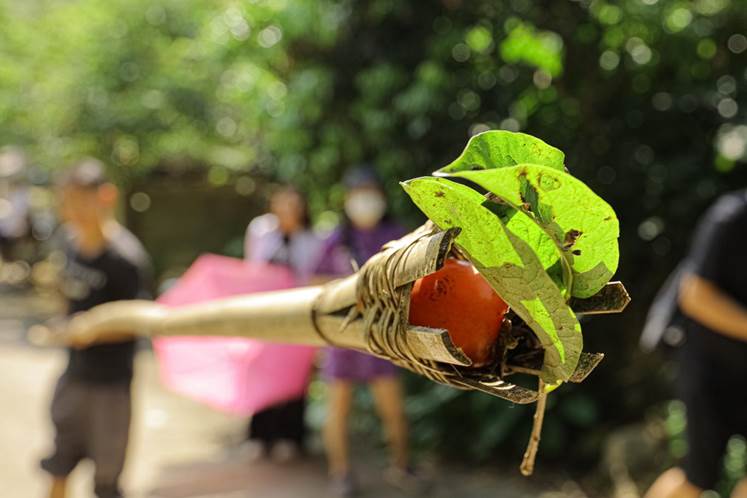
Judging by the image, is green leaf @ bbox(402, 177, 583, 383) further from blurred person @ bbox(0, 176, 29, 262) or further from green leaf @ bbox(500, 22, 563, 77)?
blurred person @ bbox(0, 176, 29, 262)

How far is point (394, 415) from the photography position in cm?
516

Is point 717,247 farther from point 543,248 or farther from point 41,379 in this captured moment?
point 41,379

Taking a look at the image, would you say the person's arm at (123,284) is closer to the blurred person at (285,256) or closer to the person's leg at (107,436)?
the person's leg at (107,436)

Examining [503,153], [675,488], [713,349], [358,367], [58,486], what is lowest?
[358,367]

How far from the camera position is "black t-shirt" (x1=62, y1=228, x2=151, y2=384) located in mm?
3756

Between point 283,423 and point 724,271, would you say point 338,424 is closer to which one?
point 283,423

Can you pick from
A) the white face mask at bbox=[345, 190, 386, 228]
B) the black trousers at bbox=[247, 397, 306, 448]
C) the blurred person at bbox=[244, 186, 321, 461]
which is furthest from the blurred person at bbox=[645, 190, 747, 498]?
the black trousers at bbox=[247, 397, 306, 448]

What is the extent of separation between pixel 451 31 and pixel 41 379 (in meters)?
4.85

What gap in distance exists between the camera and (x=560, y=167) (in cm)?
114

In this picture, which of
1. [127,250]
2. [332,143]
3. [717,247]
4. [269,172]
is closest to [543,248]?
[717,247]

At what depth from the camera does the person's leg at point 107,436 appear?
376cm

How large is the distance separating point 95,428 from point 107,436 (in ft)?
0.19

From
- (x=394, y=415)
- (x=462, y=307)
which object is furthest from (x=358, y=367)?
(x=462, y=307)

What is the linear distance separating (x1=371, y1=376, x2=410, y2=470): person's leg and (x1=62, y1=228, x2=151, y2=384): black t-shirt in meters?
1.69
